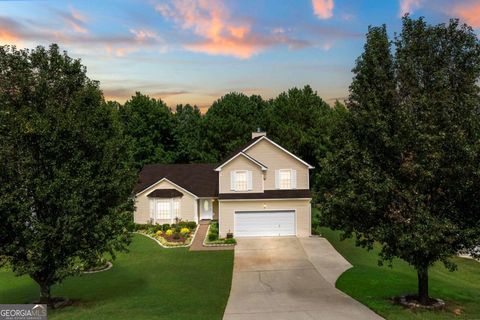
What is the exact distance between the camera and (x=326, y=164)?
17672mm

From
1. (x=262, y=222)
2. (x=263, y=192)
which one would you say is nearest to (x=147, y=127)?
(x=263, y=192)

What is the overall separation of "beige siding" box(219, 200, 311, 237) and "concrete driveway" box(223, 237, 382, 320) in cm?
162

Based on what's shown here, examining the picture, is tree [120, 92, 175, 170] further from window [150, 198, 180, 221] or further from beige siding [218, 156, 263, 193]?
beige siding [218, 156, 263, 193]

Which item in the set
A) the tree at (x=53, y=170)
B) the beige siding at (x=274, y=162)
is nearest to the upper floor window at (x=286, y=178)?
the beige siding at (x=274, y=162)

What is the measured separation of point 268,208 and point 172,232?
8370 millimetres

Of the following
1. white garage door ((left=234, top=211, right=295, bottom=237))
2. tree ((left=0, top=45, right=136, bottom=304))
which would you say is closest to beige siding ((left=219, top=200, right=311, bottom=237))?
white garage door ((left=234, top=211, right=295, bottom=237))

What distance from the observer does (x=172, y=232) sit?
36531 mm

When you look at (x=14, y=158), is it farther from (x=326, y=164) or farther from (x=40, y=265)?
(x=326, y=164)

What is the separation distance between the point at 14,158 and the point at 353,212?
1283 centimetres

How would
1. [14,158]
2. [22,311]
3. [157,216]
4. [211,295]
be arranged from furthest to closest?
1. [157,216]
2. [211,295]
3. [14,158]
4. [22,311]

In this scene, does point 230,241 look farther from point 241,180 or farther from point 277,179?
point 277,179

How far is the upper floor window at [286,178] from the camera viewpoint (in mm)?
36250

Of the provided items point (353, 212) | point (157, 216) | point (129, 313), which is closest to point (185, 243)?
point (157, 216)

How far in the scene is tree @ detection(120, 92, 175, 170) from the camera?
204 ft
